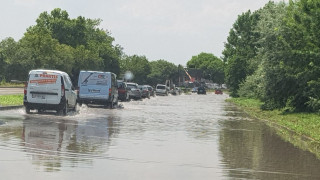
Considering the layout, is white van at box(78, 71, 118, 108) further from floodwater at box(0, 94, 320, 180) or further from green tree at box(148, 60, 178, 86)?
green tree at box(148, 60, 178, 86)

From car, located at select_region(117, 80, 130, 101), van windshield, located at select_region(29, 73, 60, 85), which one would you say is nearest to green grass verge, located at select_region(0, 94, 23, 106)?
van windshield, located at select_region(29, 73, 60, 85)

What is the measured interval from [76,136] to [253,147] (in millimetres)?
5049

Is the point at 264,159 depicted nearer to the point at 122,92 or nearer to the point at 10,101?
the point at 10,101

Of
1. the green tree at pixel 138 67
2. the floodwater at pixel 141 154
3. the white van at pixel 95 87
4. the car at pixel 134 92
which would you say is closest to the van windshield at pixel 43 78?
the floodwater at pixel 141 154

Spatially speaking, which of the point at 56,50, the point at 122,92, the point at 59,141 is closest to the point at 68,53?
the point at 56,50

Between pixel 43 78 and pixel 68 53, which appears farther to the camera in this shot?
pixel 68 53

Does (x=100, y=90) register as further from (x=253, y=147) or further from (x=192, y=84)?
(x=192, y=84)

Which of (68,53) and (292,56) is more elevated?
(68,53)

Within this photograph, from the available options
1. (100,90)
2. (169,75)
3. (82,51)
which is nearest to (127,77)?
(169,75)

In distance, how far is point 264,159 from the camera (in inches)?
520

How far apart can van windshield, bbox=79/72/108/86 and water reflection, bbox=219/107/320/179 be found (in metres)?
16.8

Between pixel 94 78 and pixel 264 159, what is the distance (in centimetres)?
2276

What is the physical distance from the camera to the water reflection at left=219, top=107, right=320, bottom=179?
10953mm

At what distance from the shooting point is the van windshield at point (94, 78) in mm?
34875
